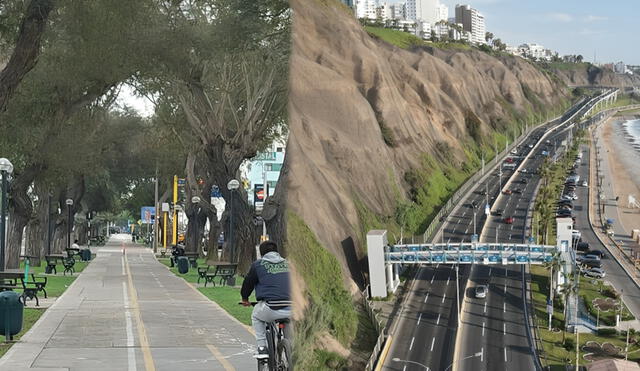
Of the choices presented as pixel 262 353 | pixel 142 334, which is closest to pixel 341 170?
pixel 262 353

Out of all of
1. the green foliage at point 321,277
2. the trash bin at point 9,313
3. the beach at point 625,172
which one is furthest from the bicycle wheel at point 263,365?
the trash bin at point 9,313

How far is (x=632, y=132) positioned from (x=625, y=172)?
4.27 metres

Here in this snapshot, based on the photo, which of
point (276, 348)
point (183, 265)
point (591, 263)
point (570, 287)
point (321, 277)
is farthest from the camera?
point (183, 265)

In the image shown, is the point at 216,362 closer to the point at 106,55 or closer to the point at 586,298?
the point at 586,298

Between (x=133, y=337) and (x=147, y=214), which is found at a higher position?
(x=147, y=214)

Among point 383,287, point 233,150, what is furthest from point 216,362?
point 233,150

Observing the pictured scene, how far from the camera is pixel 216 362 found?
1712cm

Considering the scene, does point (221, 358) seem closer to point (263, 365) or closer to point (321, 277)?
point (263, 365)

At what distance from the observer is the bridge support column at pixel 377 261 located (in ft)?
20.4

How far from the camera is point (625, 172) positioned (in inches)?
697

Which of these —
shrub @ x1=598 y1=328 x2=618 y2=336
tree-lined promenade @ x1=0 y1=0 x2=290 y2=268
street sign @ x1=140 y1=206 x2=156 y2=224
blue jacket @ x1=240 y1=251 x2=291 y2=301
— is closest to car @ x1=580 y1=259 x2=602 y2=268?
shrub @ x1=598 y1=328 x2=618 y2=336

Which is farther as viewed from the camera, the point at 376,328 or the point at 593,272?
the point at 593,272

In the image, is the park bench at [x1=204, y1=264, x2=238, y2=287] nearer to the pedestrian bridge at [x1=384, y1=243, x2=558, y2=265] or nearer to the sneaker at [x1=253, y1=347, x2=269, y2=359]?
the pedestrian bridge at [x1=384, y1=243, x2=558, y2=265]

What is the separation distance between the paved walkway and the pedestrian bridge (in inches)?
182
